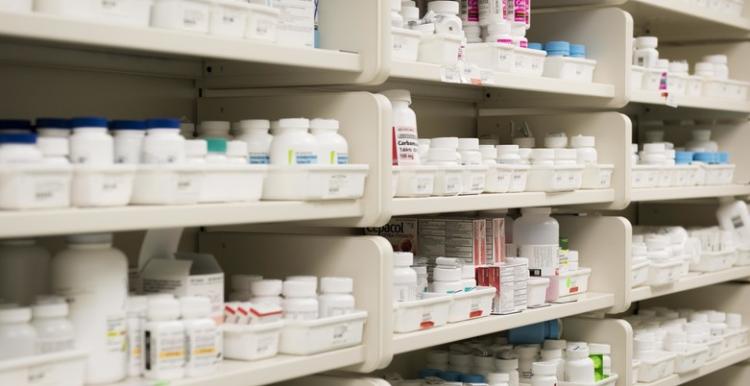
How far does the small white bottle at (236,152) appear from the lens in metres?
2.08

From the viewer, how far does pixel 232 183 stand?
6.61 ft

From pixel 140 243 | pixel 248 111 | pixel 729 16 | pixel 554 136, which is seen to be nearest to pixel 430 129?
pixel 554 136

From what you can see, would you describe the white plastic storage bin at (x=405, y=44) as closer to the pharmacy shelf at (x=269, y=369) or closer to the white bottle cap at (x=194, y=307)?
the pharmacy shelf at (x=269, y=369)

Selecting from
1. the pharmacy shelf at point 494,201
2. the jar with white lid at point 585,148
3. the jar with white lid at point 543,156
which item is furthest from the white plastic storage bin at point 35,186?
the jar with white lid at point 585,148

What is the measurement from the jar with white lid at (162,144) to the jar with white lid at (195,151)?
6cm

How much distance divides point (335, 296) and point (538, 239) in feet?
3.34

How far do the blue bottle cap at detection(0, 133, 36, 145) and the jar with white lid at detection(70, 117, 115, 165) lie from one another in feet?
0.30

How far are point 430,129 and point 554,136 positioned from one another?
0.39m

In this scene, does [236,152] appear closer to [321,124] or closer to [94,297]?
[321,124]

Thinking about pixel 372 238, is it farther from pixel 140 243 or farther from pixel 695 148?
pixel 695 148

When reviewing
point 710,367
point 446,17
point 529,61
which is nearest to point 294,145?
point 446,17

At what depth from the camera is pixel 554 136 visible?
3254 mm

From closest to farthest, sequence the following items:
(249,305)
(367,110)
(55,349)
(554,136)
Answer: (55,349), (249,305), (367,110), (554,136)

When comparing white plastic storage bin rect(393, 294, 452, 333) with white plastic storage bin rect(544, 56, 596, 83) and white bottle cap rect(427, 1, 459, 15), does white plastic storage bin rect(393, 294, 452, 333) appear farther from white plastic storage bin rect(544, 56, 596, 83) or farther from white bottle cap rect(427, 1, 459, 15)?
white plastic storage bin rect(544, 56, 596, 83)
